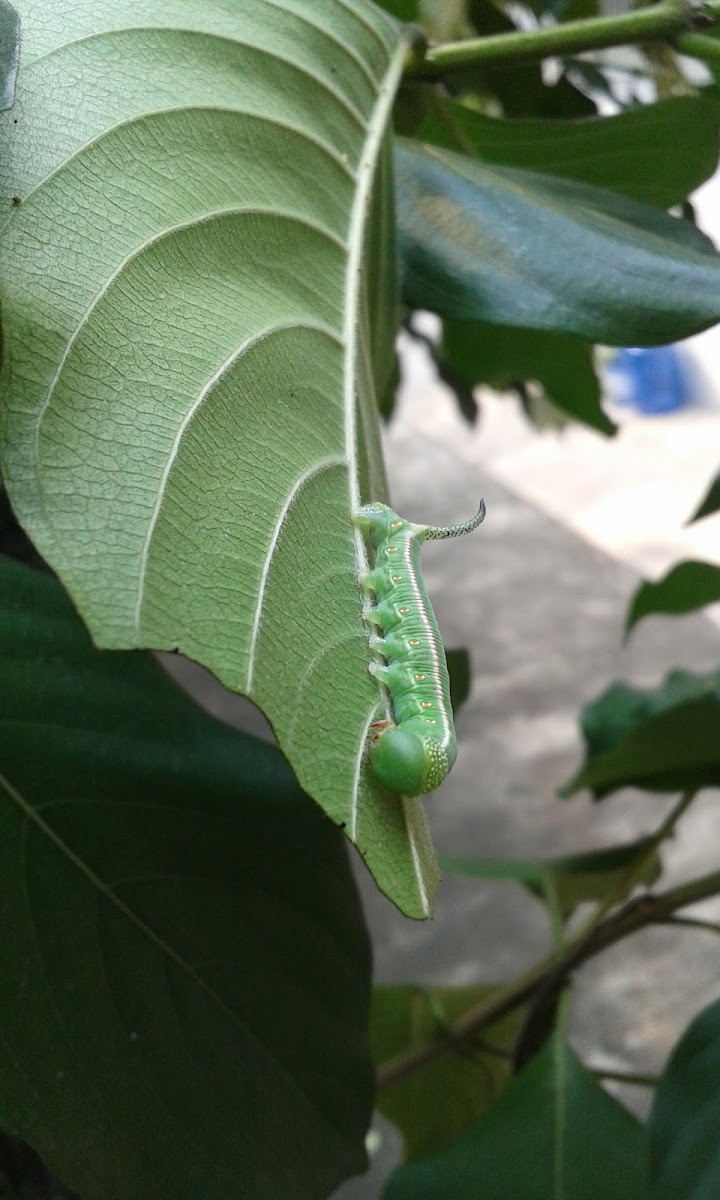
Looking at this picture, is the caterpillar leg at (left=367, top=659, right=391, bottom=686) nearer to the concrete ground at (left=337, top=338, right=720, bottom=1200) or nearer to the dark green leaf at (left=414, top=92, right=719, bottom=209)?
the dark green leaf at (left=414, top=92, right=719, bottom=209)

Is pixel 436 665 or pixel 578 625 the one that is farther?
pixel 578 625

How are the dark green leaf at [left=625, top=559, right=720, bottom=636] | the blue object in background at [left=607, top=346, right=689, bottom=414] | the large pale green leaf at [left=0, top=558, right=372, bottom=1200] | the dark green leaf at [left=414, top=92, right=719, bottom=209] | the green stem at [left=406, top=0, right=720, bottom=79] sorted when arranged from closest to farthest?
the large pale green leaf at [left=0, top=558, right=372, bottom=1200] < the green stem at [left=406, top=0, right=720, bottom=79] < the dark green leaf at [left=414, top=92, right=719, bottom=209] < the dark green leaf at [left=625, top=559, right=720, bottom=636] < the blue object in background at [left=607, top=346, right=689, bottom=414]

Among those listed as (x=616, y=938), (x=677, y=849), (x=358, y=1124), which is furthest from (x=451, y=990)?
(x=677, y=849)

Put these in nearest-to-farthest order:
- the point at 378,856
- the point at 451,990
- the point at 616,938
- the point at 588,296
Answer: the point at 378,856
the point at 588,296
the point at 616,938
the point at 451,990

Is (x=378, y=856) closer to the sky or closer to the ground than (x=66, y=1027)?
closer to the sky

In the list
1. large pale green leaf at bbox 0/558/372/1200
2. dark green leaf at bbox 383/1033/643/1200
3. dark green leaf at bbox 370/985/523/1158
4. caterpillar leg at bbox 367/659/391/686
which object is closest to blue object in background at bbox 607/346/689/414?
dark green leaf at bbox 370/985/523/1158

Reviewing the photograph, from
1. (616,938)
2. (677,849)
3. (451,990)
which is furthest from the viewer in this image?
(677,849)

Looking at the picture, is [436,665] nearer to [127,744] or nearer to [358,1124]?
[127,744]
